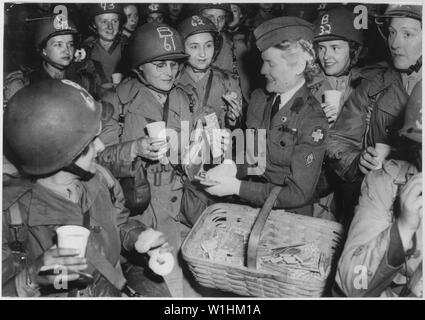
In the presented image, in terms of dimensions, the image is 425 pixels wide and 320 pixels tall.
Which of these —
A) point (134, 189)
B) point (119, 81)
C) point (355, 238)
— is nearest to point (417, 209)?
point (355, 238)

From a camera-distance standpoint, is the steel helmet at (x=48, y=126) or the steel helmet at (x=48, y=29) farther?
the steel helmet at (x=48, y=29)

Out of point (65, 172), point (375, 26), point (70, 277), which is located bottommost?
point (70, 277)

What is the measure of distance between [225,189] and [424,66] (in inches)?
42.8

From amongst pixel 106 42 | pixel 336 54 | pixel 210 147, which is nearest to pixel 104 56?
pixel 106 42

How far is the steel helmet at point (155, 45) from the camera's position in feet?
8.26

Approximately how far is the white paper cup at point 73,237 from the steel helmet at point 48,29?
2.87 feet

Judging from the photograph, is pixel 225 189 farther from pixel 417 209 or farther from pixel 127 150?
pixel 417 209

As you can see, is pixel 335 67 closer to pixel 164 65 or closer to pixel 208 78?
pixel 208 78

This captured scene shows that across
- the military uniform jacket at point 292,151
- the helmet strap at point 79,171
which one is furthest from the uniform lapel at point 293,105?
the helmet strap at point 79,171

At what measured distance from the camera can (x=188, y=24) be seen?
2.59 meters

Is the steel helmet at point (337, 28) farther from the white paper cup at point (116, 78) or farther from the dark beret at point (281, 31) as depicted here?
the white paper cup at point (116, 78)

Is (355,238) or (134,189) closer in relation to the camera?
(355,238)
